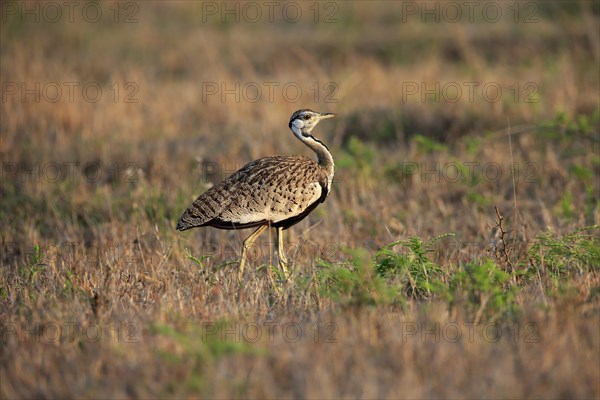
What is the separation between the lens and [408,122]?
9.10 metres

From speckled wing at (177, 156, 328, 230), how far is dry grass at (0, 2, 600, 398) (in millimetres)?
298

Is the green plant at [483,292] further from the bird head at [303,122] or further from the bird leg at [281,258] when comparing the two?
the bird head at [303,122]

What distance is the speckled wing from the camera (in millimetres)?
5012

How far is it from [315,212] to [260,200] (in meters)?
2.00

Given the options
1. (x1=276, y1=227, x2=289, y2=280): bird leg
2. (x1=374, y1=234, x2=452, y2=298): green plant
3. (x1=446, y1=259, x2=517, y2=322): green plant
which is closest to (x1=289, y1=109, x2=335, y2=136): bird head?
(x1=276, y1=227, x2=289, y2=280): bird leg

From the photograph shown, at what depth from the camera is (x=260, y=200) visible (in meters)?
5.02

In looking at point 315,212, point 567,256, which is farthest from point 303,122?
point 567,256

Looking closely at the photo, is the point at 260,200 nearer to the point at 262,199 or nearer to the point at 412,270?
the point at 262,199

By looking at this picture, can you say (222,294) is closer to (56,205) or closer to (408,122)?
(56,205)

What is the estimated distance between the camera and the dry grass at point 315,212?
347 centimetres

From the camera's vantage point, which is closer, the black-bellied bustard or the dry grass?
the dry grass

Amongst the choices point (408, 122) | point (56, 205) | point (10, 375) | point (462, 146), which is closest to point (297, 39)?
point (408, 122)

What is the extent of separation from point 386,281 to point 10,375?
6.64 ft

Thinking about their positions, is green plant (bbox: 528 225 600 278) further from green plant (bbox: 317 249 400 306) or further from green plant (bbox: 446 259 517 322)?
green plant (bbox: 317 249 400 306)
